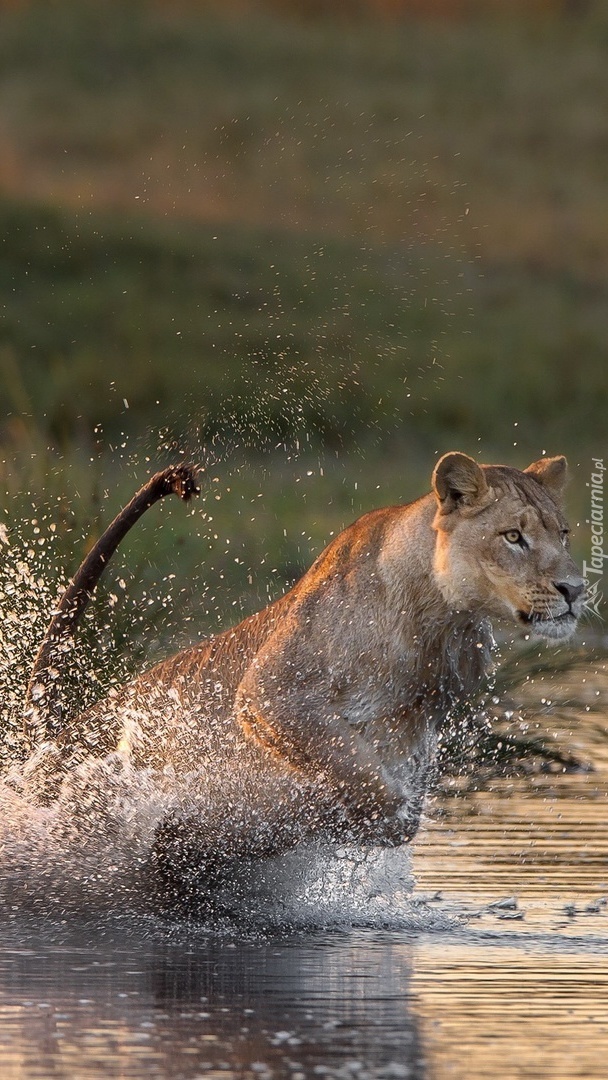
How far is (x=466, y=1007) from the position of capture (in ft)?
17.1

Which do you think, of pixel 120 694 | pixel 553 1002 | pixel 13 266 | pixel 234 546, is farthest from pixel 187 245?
pixel 553 1002

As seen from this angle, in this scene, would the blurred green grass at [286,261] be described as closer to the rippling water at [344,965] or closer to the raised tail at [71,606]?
the raised tail at [71,606]

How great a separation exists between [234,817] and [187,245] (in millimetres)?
17293

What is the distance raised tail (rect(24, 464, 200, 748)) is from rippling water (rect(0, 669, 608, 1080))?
0.35m

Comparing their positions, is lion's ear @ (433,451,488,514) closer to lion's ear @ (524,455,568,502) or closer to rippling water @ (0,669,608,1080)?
lion's ear @ (524,455,568,502)

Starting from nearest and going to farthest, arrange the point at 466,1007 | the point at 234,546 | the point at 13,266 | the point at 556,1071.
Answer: the point at 556,1071 → the point at 466,1007 → the point at 234,546 → the point at 13,266

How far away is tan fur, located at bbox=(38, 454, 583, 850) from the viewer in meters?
5.99

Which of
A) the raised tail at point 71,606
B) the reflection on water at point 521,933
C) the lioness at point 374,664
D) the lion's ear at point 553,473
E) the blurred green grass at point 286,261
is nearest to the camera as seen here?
the reflection on water at point 521,933

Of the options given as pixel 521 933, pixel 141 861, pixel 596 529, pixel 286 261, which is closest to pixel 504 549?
pixel 521 933

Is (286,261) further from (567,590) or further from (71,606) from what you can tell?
(567,590)

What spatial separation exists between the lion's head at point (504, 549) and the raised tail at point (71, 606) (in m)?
0.89

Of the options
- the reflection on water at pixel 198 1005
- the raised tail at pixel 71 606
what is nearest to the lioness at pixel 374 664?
the raised tail at pixel 71 606

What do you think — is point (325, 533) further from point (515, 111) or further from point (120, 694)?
point (515, 111)

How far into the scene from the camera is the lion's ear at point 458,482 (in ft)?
19.8
